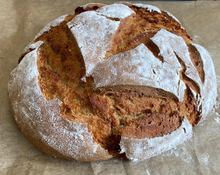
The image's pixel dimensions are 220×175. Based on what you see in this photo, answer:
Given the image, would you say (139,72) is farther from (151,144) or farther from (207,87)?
(207,87)

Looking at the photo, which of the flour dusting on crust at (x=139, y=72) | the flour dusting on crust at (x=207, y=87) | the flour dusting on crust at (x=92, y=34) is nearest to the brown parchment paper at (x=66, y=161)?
the flour dusting on crust at (x=207, y=87)

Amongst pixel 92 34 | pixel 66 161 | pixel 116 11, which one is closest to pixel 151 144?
pixel 66 161

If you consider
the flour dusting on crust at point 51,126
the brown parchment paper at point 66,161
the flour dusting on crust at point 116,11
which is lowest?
the brown parchment paper at point 66,161

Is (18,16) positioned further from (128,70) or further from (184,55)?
(184,55)

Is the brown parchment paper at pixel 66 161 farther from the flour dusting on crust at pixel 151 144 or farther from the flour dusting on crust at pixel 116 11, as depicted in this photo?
the flour dusting on crust at pixel 116 11

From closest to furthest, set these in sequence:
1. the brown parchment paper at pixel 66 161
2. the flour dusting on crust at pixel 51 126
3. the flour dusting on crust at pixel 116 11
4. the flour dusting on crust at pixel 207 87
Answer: the flour dusting on crust at pixel 51 126 → the brown parchment paper at pixel 66 161 → the flour dusting on crust at pixel 207 87 → the flour dusting on crust at pixel 116 11

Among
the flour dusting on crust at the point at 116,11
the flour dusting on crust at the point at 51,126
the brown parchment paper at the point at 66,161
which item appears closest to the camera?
the flour dusting on crust at the point at 51,126
